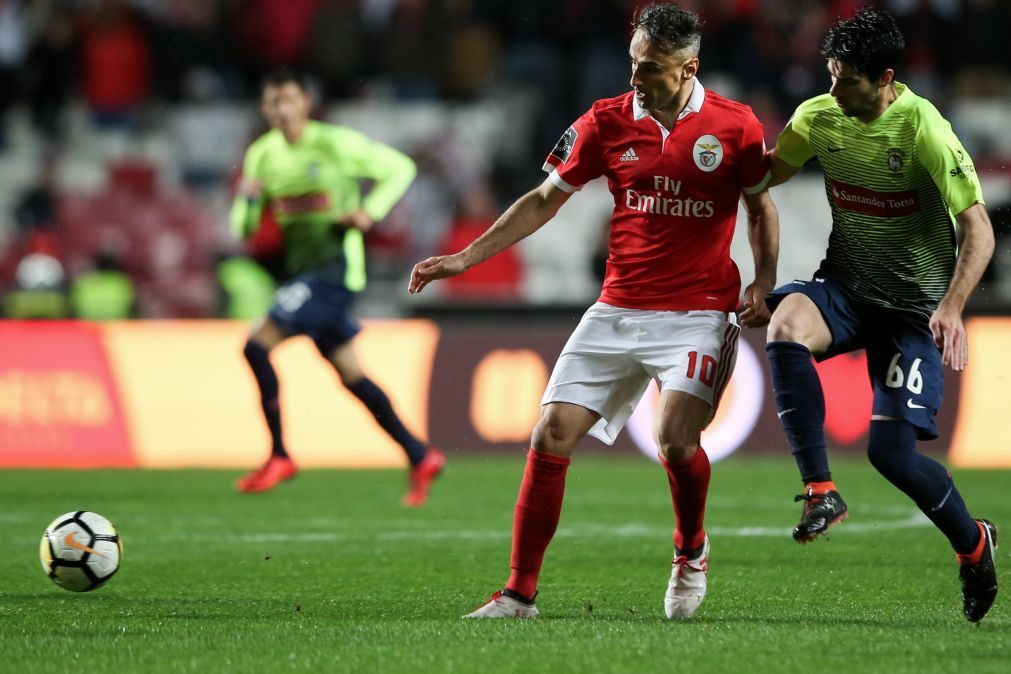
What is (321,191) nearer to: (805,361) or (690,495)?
(690,495)

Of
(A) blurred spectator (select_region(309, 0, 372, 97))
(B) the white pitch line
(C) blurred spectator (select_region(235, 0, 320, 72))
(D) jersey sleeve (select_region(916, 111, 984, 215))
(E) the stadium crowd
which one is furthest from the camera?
(C) blurred spectator (select_region(235, 0, 320, 72))

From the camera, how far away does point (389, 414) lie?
938 cm

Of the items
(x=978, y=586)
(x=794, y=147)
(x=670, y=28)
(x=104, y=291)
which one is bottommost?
(x=104, y=291)

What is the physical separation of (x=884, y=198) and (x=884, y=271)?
25 cm

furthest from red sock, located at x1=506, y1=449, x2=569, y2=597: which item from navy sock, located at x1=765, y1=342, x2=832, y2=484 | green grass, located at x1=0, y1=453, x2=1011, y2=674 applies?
navy sock, located at x1=765, y1=342, x2=832, y2=484

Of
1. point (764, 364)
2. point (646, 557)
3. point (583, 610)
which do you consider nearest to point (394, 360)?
point (764, 364)

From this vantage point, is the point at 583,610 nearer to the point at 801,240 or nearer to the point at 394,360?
the point at 394,360

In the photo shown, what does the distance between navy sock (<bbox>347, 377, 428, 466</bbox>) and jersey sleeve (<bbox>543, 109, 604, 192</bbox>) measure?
3.96 meters

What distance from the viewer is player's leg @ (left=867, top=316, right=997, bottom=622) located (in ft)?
17.2

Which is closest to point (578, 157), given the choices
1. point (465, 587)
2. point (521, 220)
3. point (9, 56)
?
point (521, 220)

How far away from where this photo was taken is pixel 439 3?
1648 cm

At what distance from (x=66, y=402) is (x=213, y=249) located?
4120 millimetres

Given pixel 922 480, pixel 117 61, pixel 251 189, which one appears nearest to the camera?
pixel 922 480

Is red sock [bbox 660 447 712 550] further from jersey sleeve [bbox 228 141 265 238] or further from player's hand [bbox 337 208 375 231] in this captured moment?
jersey sleeve [bbox 228 141 265 238]
